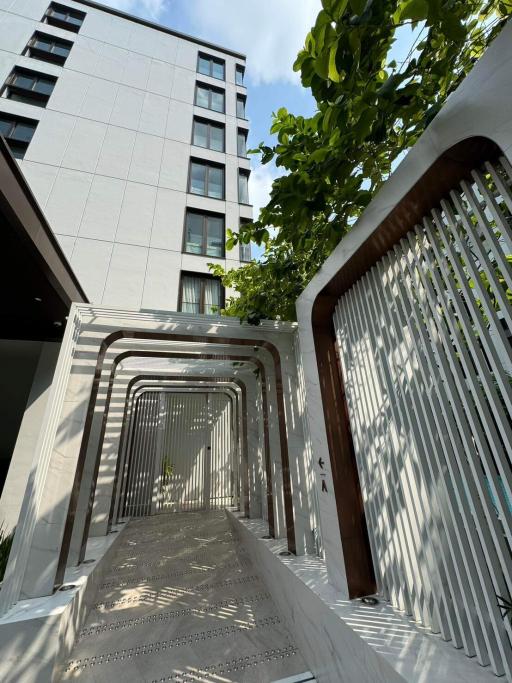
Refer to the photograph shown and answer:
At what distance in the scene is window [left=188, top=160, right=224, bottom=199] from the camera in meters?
9.44

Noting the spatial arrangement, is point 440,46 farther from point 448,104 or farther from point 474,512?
point 474,512

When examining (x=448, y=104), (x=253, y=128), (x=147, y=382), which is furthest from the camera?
(x=253, y=128)

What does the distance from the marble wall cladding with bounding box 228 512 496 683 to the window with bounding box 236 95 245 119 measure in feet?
45.9

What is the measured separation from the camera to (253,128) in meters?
11.5

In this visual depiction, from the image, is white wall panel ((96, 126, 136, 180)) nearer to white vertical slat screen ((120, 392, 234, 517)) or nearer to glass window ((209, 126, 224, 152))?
glass window ((209, 126, 224, 152))

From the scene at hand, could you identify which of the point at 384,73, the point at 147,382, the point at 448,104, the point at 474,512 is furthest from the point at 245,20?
the point at 474,512

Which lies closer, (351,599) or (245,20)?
(351,599)

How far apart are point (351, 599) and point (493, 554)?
1.16 meters

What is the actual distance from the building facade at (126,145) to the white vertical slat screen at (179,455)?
2.62m

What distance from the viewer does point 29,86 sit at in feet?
30.3

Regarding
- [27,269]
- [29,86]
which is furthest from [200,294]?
[29,86]

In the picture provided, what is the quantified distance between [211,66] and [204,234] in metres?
8.69

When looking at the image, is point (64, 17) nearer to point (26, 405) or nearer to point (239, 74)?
point (239, 74)

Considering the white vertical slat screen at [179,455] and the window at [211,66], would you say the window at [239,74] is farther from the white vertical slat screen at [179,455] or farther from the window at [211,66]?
the white vertical slat screen at [179,455]
